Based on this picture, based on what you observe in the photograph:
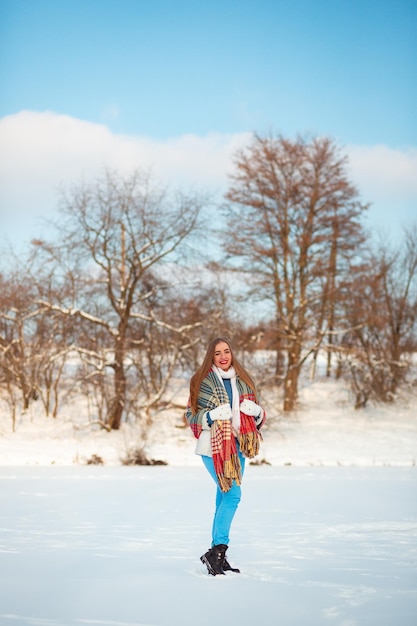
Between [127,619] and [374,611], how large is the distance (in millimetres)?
1274

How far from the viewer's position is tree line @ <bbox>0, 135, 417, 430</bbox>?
790 inches

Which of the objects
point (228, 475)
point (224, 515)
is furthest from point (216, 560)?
point (228, 475)

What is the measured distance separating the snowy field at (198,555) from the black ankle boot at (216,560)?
68mm

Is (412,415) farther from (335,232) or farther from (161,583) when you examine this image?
(161,583)

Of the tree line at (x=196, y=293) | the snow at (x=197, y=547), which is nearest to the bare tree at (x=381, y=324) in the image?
the tree line at (x=196, y=293)

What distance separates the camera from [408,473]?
1160 centimetres

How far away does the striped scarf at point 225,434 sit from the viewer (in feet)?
15.5

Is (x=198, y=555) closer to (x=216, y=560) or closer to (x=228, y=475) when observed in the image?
(x=216, y=560)

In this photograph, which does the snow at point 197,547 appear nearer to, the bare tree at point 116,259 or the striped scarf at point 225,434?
the striped scarf at point 225,434

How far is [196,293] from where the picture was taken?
21.2m

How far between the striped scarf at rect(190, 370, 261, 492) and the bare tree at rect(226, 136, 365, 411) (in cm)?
1729

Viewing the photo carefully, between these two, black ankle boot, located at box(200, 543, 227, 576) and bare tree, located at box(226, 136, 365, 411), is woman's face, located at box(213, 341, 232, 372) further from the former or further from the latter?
bare tree, located at box(226, 136, 365, 411)

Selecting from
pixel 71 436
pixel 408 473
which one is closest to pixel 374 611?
pixel 408 473

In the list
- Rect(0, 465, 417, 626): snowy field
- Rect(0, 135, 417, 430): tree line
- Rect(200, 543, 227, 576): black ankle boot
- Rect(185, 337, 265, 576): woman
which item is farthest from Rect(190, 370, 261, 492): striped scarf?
Rect(0, 135, 417, 430): tree line
